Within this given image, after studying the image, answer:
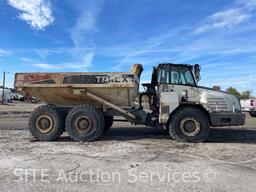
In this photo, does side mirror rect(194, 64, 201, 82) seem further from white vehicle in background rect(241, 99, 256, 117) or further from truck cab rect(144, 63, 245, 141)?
white vehicle in background rect(241, 99, 256, 117)

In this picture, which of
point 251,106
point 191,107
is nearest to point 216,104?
point 191,107

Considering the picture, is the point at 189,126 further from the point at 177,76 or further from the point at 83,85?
the point at 83,85

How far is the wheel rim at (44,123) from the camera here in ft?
33.9

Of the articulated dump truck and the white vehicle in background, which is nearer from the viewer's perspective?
the articulated dump truck

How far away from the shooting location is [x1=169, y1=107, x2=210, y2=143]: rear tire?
32.6ft

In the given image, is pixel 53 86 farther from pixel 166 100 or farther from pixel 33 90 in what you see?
pixel 166 100

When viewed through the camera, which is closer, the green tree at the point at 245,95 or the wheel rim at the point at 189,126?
the wheel rim at the point at 189,126

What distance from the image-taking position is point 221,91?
10266 mm

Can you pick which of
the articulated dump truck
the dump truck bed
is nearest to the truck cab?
the articulated dump truck

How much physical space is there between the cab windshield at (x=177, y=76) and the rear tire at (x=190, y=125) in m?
0.98

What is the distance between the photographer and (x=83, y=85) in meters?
10.2

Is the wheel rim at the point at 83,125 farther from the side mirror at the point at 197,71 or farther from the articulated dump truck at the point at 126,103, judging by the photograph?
the side mirror at the point at 197,71

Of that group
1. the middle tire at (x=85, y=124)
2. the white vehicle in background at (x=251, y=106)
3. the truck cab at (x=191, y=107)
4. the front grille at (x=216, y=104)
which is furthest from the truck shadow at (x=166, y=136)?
the white vehicle in background at (x=251, y=106)

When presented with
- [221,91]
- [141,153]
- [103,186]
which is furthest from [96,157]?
[221,91]
